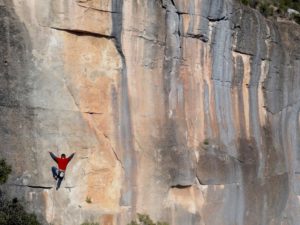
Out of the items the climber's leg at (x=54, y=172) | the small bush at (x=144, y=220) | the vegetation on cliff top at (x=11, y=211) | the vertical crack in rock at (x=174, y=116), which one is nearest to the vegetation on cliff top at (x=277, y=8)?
the vertical crack in rock at (x=174, y=116)

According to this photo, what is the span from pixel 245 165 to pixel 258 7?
17.9ft

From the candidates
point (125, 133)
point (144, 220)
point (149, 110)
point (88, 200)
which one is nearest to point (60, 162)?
point (88, 200)

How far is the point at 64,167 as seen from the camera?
1519cm

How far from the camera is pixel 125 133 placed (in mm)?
16422

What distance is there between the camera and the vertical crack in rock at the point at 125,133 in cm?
1620

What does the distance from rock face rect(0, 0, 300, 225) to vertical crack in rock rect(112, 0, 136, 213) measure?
3 centimetres

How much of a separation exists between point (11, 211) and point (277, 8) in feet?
40.8

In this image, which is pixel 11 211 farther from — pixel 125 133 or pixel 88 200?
pixel 125 133

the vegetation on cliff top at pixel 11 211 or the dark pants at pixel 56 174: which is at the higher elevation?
the dark pants at pixel 56 174

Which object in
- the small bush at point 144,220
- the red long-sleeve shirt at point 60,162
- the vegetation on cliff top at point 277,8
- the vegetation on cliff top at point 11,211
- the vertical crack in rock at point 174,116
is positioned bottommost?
the small bush at point 144,220

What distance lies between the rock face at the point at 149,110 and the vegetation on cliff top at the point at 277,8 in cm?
96

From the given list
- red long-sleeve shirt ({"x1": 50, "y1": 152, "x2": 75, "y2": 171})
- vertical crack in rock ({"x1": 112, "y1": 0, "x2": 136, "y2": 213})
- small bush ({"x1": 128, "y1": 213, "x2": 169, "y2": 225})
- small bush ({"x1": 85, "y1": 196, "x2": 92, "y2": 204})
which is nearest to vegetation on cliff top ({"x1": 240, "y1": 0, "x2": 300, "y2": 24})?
vertical crack in rock ({"x1": 112, "y1": 0, "x2": 136, "y2": 213})

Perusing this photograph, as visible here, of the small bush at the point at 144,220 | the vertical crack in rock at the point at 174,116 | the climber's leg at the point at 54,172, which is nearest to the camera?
the climber's leg at the point at 54,172

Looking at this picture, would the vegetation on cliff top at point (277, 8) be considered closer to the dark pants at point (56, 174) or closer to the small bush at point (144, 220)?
the small bush at point (144, 220)
